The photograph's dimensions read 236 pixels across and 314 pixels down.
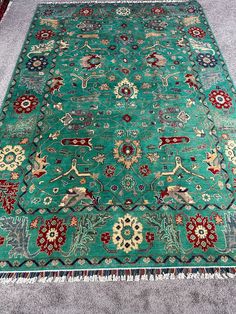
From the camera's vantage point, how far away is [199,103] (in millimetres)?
2031

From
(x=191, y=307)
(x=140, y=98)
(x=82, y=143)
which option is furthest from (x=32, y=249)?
→ (x=140, y=98)

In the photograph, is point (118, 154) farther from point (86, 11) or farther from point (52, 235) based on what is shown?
Answer: point (86, 11)

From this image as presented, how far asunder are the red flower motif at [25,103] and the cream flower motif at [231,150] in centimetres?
123

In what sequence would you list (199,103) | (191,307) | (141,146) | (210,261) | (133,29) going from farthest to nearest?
(133,29), (199,103), (141,146), (210,261), (191,307)

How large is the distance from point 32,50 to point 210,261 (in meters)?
1.92

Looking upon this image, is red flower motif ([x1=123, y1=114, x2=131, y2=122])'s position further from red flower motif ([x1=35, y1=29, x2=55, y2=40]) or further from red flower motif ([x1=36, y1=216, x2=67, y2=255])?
red flower motif ([x1=35, y1=29, x2=55, y2=40])

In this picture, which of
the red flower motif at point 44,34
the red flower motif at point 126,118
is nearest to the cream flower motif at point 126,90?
the red flower motif at point 126,118

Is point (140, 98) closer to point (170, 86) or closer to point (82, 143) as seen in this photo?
point (170, 86)

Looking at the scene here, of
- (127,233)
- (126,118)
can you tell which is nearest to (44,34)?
(126,118)

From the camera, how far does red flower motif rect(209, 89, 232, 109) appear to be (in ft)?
6.62

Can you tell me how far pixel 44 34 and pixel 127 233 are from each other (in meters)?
1.77

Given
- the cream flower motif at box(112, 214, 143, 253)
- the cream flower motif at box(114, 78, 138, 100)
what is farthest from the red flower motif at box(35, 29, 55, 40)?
the cream flower motif at box(112, 214, 143, 253)

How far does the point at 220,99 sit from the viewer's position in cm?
205

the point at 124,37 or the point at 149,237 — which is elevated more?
the point at 124,37
